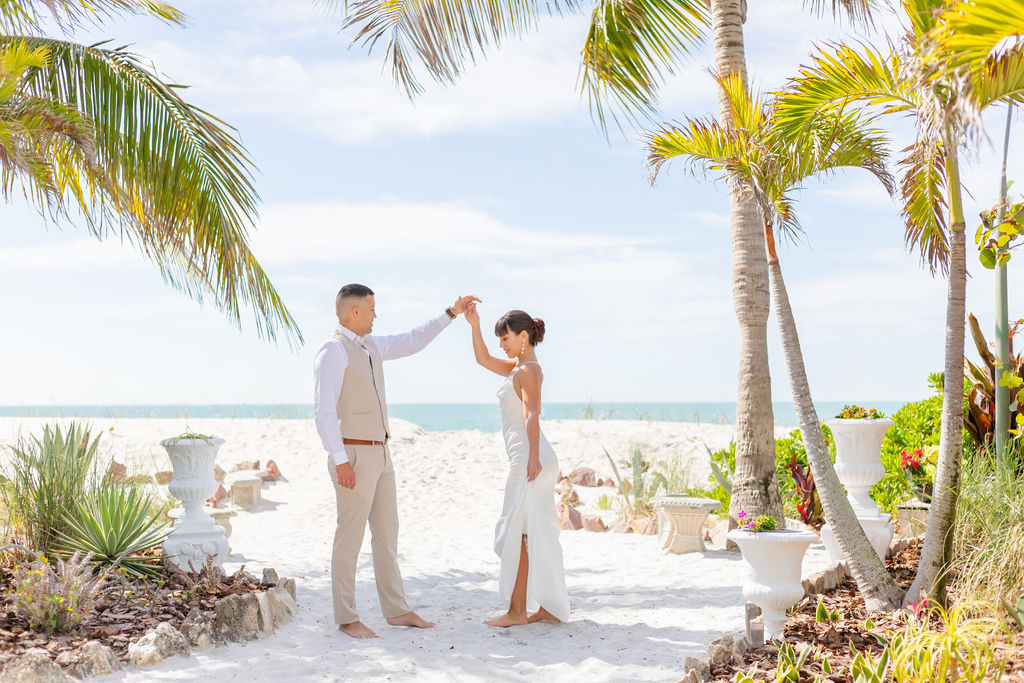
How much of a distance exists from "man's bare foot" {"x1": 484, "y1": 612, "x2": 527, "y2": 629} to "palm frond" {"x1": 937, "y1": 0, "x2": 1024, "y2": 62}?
147 inches

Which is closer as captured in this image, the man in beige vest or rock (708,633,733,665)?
rock (708,633,733,665)

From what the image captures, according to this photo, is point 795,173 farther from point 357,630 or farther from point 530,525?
point 357,630

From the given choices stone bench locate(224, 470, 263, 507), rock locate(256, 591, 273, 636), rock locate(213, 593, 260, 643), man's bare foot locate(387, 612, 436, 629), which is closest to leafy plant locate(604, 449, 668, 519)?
man's bare foot locate(387, 612, 436, 629)

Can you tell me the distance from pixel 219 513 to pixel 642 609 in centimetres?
454

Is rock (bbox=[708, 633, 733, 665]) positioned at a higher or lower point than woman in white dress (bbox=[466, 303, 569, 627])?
lower

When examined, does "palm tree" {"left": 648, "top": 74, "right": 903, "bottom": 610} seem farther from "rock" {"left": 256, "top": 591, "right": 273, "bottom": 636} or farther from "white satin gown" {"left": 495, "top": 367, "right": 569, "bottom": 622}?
"rock" {"left": 256, "top": 591, "right": 273, "bottom": 636}

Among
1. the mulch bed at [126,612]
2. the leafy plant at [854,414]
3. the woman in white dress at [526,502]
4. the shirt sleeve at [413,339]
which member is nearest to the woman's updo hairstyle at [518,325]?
the woman in white dress at [526,502]

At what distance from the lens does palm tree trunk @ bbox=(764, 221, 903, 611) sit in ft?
15.9

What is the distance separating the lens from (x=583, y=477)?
12.2 m

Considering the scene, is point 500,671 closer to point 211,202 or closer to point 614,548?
point 614,548

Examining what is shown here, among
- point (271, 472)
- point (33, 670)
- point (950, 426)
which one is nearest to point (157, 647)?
point (33, 670)

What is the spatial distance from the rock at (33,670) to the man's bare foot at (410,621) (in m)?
1.83

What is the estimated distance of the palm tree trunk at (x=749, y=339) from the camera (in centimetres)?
741

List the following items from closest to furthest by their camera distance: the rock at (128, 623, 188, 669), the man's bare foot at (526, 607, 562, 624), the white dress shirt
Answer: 1. the rock at (128, 623, 188, 669)
2. the white dress shirt
3. the man's bare foot at (526, 607, 562, 624)
